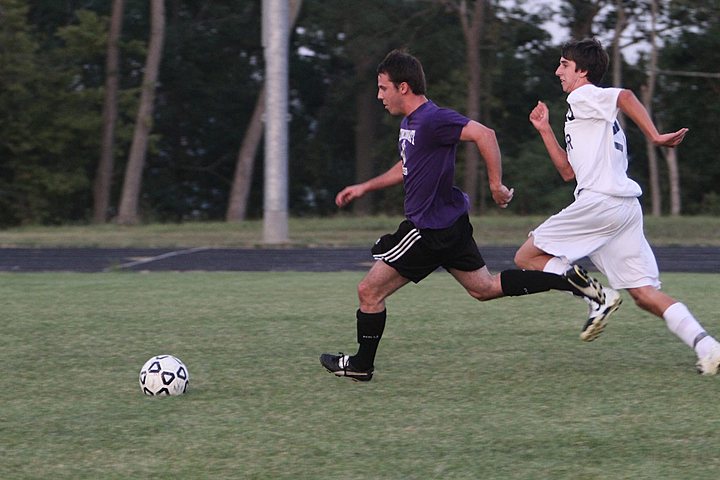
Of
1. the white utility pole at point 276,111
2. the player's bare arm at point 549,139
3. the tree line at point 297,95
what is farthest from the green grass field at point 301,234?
the player's bare arm at point 549,139

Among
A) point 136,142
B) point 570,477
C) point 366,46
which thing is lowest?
point 570,477

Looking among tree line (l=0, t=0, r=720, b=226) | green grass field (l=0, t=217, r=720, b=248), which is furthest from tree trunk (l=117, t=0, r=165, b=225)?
green grass field (l=0, t=217, r=720, b=248)

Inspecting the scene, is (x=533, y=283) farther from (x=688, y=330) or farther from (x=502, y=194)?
(x=688, y=330)

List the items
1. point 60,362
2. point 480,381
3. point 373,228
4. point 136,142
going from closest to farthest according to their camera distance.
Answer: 1. point 480,381
2. point 60,362
3. point 373,228
4. point 136,142

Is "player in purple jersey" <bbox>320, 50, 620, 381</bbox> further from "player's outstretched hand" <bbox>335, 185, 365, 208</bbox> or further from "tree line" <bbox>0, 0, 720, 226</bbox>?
"tree line" <bbox>0, 0, 720, 226</bbox>

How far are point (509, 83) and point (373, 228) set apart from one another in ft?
58.8

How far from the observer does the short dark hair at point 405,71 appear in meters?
6.35

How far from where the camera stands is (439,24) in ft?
119

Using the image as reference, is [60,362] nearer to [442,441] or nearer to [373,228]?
[442,441]

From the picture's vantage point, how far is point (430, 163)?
632cm

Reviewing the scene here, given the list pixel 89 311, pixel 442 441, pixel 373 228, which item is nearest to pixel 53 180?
pixel 373 228

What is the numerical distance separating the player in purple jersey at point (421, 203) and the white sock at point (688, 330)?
1.27ft

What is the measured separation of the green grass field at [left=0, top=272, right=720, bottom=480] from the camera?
479 centimetres

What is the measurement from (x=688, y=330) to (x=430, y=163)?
168 centimetres
